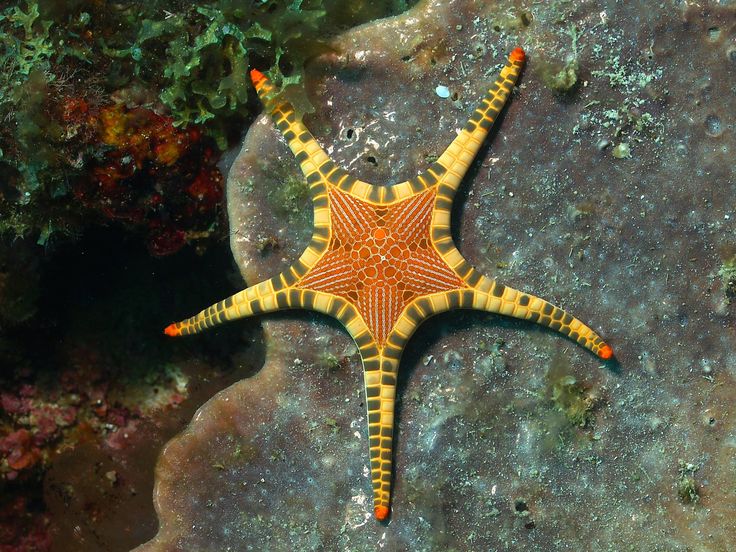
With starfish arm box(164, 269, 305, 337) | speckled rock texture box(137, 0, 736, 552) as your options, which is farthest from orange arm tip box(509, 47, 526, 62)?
starfish arm box(164, 269, 305, 337)

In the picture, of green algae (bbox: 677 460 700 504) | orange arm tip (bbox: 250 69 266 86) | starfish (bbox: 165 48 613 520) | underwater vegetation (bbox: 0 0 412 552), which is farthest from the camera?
green algae (bbox: 677 460 700 504)

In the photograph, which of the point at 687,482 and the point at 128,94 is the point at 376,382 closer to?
the point at 687,482

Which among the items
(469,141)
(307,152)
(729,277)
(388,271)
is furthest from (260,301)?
(729,277)

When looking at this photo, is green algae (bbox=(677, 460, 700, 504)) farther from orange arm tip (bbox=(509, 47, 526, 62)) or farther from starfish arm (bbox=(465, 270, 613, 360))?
orange arm tip (bbox=(509, 47, 526, 62))

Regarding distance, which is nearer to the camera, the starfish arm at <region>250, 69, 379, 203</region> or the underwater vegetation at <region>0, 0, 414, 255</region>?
the underwater vegetation at <region>0, 0, 414, 255</region>

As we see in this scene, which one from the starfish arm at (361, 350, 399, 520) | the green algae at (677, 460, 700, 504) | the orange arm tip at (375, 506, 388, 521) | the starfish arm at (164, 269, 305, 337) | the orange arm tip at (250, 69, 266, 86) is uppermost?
the orange arm tip at (250, 69, 266, 86)

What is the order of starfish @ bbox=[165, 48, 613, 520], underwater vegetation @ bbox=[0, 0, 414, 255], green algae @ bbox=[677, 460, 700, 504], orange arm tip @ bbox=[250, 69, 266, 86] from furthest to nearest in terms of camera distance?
green algae @ bbox=[677, 460, 700, 504], orange arm tip @ bbox=[250, 69, 266, 86], starfish @ bbox=[165, 48, 613, 520], underwater vegetation @ bbox=[0, 0, 414, 255]
